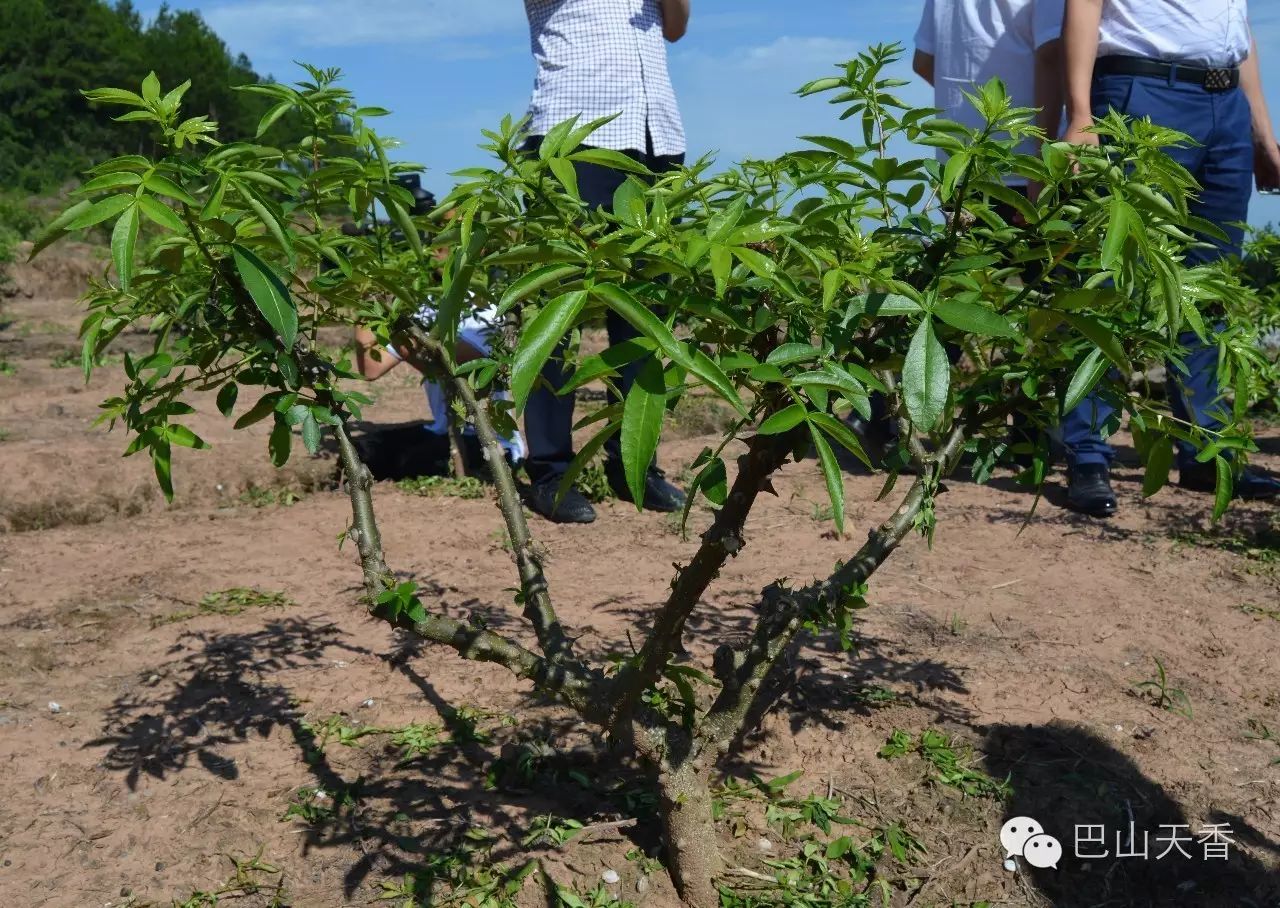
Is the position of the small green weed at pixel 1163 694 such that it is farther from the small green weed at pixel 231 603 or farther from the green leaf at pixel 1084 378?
the small green weed at pixel 231 603

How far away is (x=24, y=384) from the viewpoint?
21.6 feet

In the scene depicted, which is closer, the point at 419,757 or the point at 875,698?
the point at 419,757

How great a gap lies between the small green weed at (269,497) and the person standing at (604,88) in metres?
0.95

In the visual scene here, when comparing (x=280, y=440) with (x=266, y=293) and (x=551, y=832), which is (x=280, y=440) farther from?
(x=551, y=832)

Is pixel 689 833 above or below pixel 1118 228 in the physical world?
below

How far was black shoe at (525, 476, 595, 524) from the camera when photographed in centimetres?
401

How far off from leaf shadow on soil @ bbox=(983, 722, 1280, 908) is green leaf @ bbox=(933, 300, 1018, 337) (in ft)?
4.21

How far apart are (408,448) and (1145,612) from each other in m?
2.91

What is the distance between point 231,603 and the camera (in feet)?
10.5

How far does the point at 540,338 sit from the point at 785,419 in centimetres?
31

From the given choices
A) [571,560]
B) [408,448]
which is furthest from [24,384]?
[571,560]

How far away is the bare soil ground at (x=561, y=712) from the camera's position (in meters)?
2.11
